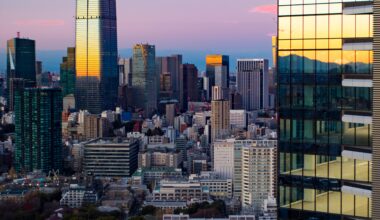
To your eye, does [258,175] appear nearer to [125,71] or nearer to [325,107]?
[325,107]

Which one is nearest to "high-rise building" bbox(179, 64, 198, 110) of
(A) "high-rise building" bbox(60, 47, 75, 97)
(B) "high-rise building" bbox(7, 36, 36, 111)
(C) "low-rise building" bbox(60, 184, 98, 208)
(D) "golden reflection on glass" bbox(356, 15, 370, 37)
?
(A) "high-rise building" bbox(60, 47, 75, 97)

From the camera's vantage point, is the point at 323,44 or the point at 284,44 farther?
the point at 284,44

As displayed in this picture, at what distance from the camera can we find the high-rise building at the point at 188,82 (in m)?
59.5

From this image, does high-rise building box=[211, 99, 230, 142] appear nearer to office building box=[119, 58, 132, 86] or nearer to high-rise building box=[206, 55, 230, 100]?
high-rise building box=[206, 55, 230, 100]

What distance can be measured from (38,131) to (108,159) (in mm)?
3294

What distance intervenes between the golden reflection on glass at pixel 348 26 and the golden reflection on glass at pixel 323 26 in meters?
0.13

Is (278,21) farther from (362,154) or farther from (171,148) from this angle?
(171,148)

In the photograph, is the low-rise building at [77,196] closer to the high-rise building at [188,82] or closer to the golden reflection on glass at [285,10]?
the golden reflection on glass at [285,10]

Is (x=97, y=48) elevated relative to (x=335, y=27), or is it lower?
elevated

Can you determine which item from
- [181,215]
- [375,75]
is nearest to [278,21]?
[375,75]

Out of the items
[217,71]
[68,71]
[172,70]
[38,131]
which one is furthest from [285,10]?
[217,71]

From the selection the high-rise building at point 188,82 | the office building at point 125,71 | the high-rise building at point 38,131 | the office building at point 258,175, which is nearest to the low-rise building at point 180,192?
the office building at point 258,175

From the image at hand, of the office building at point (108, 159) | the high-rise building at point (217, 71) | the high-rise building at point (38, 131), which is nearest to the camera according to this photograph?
the high-rise building at point (38, 131)

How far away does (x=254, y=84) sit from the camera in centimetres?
5566
